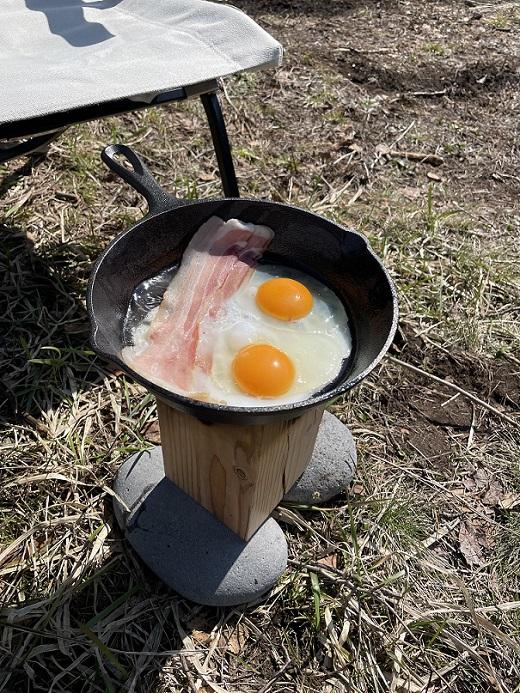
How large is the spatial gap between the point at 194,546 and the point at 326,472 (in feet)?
1.73

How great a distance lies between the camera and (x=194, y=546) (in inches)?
73.3

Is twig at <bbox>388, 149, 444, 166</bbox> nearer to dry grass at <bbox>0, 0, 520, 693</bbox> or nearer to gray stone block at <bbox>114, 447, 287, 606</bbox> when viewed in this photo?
dry grass at <bbox>0, 0, 520, 693</bbox>

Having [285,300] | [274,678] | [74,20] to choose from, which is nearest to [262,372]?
[285,300]

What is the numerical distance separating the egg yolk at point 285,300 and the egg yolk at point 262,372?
0.61 feet

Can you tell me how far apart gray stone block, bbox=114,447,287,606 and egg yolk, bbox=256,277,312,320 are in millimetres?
679

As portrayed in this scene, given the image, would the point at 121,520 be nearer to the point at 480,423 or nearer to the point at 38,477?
the point at 38,477

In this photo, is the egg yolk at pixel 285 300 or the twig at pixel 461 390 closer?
the egg yolk at pixel 285 300

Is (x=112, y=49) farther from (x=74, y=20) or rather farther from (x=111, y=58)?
(x=74, y=20)

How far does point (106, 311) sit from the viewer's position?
157 cm

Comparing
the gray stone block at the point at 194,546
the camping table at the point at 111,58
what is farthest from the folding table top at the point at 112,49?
the gray stone block at the point at 194,546

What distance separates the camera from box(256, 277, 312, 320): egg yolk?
1766mm

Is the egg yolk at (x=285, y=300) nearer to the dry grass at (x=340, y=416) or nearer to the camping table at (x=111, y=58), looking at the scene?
the dry grass at (x=340, y=416)

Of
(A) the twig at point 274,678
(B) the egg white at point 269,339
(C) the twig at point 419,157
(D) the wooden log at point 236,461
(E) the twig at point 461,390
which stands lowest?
(E) the twig at point 461,390

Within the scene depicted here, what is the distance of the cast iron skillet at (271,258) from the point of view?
157 cm
